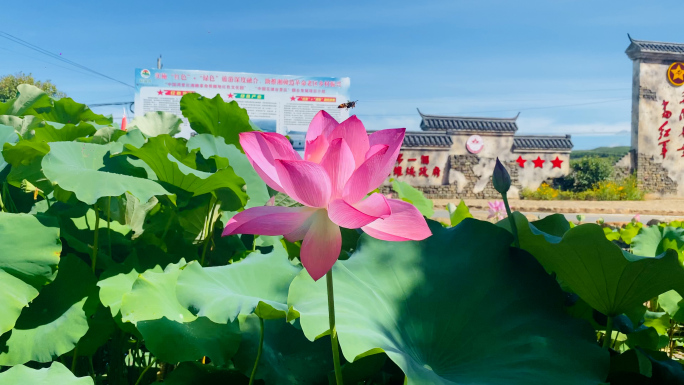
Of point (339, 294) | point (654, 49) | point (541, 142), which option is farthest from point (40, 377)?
point (654, 49)

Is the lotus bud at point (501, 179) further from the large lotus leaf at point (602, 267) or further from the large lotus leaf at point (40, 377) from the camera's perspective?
the large lotus leaf at point (40, 377)

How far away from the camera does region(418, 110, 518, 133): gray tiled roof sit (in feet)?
36.4

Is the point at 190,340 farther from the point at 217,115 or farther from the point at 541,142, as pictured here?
the point at 541,142

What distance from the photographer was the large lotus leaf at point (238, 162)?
0.71 metres

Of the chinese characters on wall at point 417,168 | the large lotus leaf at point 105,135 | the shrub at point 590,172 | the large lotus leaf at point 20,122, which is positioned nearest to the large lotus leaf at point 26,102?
the large lotus leaf at point 20,122

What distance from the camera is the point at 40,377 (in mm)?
362

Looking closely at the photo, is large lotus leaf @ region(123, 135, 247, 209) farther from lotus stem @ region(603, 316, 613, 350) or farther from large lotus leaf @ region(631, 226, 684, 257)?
large lotus leaf @ region(631, 226, 684, 257)

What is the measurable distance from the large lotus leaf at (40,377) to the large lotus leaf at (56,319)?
126 millimetres

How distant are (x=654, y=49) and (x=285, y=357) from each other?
1298 centimetres

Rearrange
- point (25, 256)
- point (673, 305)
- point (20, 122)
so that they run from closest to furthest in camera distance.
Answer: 1. point (25, 256)
2. point (673, 305)
3. point (20, 122)

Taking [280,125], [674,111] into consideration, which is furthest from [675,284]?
[674,111]

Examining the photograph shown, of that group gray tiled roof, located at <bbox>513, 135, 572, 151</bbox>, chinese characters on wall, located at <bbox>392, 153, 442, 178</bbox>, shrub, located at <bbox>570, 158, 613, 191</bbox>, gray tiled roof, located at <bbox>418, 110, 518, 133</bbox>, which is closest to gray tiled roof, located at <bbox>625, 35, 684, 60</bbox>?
gray tiled roof, located at <bbox>513, 135, 572, 151</bbox>

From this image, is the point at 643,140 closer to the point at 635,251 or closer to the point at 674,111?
the point at 674,111

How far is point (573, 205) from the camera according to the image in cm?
955
